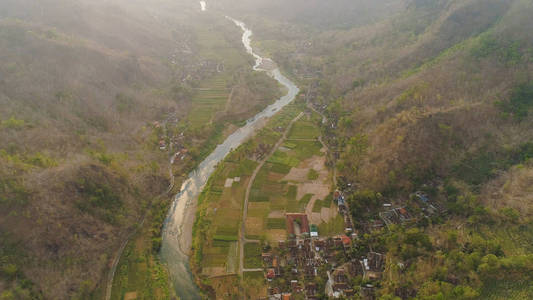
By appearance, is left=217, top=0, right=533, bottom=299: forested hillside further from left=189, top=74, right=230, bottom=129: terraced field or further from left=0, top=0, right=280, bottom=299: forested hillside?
left=0, top=0, right=280, bottom=299: forested hillside

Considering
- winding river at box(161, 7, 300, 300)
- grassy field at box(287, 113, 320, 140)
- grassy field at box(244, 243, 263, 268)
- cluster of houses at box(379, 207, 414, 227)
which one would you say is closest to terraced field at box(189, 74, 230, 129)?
winding river at box(161, 7, 300, 300)

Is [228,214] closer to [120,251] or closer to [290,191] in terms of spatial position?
[290,191]

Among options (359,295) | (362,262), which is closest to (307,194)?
(362,262)

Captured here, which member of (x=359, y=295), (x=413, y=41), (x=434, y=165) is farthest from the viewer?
(x=413, y=41)

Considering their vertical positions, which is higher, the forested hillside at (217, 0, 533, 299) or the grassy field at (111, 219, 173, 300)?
the forested hillside at (217, 0, 533, 299)

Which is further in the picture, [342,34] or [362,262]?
[342,34]

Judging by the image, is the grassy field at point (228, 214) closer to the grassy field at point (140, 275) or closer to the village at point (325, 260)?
the village at point (325, 260)

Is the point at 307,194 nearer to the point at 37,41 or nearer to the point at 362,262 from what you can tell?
the point at 362,262

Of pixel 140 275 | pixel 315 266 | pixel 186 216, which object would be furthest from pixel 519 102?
pixel 140 275
